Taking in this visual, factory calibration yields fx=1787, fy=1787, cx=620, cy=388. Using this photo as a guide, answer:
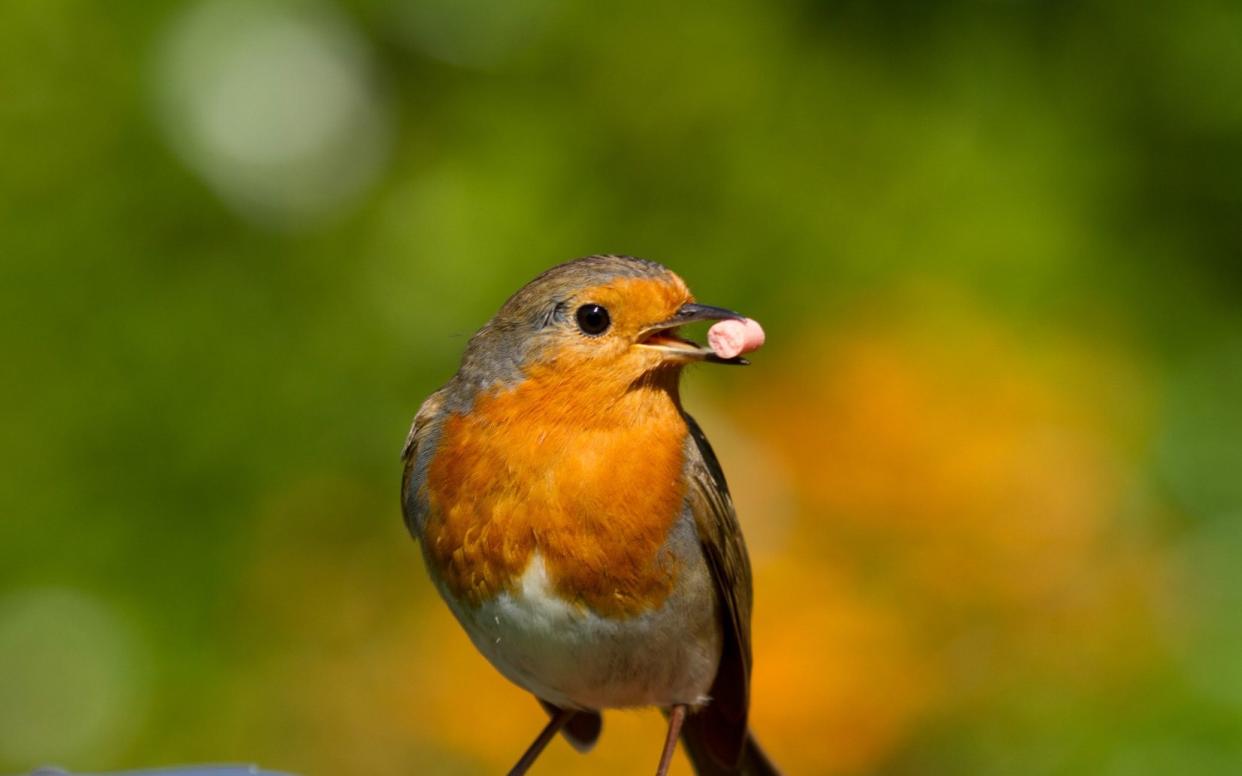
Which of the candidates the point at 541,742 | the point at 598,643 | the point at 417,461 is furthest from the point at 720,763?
the point at 417,461

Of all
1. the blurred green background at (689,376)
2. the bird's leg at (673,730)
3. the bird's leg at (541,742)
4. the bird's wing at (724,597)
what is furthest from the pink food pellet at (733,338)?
the blurred green background at (689,376)

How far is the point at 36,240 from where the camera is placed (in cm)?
438

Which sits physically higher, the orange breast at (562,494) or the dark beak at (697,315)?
the dark beak at (697,315)

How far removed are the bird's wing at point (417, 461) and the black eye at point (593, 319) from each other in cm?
28

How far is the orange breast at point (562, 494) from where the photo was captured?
2.31m

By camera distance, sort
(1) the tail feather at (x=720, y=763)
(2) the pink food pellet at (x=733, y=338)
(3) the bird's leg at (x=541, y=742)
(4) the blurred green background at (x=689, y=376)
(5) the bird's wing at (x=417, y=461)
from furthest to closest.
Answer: (4) the blurred green background at (x=689, y=376) → (1) the tail feather at (x=720, y=763) → (3) the bird's leg at (x=541, y=742) → (5) the bird's wing at (x=417, y=461) → (2) the pink food pellet at (x=733, y=338)

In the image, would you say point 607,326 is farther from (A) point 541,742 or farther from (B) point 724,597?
(A) point 541,742

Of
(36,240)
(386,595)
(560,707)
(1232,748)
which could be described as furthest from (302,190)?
(1232,748)

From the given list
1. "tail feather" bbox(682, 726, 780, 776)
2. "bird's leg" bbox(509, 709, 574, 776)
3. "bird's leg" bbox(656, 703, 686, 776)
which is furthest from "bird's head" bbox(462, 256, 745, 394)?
"tail feather" bbox(682, 726, 780, 776)

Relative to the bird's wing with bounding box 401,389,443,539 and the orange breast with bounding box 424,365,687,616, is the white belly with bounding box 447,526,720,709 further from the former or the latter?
the bird's wing with bounding box 401,389,443,539

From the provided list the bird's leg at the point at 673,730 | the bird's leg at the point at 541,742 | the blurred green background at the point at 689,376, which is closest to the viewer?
the bird's leg at the point at 673,730

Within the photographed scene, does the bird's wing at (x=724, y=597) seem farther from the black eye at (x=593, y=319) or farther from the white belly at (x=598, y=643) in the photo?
the black eye at (x=593, y=319)

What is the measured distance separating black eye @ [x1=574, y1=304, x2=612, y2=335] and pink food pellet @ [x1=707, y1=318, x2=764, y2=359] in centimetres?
14

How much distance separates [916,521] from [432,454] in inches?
70.9
